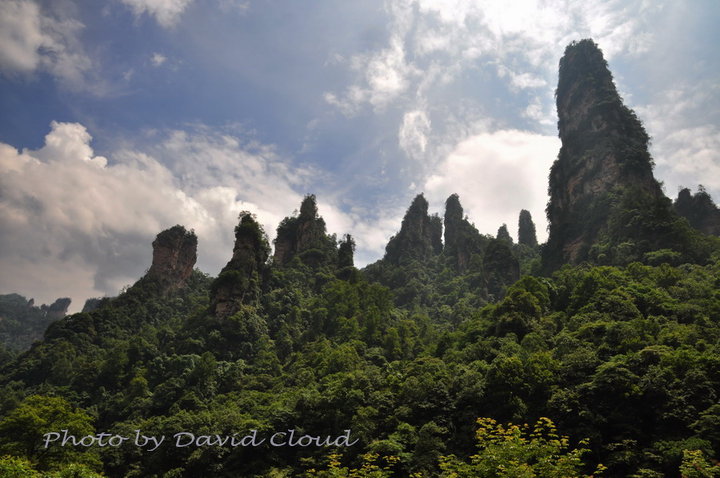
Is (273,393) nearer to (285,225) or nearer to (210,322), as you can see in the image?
(210,322)

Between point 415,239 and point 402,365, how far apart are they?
78092 millimetres

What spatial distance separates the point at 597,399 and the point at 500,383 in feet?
19.7

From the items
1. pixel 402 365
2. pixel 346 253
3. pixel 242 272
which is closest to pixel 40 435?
pixel 402 365

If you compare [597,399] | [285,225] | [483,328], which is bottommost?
[597,399]

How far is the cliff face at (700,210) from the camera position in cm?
8162

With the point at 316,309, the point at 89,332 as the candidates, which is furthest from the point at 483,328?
the point at 89,332

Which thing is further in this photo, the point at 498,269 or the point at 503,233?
the point at 503,233

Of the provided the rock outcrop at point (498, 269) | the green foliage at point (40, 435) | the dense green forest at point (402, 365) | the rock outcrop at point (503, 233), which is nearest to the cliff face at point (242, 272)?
the dense green forest at point (402, 365)

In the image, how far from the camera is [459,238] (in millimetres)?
116500

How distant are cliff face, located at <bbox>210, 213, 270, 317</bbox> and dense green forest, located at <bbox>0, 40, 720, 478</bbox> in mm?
403

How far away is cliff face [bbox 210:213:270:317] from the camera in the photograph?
6900 centimetres

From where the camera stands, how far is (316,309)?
75188 mm

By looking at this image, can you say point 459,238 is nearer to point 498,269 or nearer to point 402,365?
point 498,269

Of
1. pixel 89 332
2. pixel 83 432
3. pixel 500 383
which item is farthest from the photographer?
pixel 89 332
